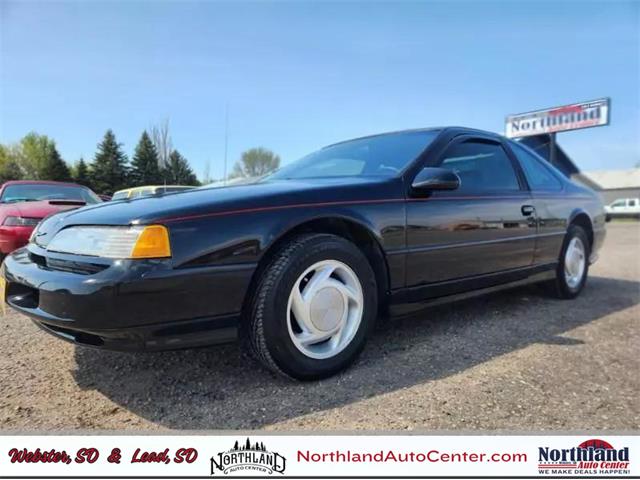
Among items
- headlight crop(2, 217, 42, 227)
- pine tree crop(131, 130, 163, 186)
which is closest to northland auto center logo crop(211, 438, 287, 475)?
headlight crop(2, 217, 42, 227)

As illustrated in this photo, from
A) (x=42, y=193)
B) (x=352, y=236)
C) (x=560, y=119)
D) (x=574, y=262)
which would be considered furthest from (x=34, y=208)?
(x=560, y=119)

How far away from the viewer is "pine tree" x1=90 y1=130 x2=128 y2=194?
55.4 ft

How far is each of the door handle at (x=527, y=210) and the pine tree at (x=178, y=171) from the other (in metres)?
4.34

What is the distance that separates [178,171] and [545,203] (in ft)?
17.4

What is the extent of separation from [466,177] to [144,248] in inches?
83.1

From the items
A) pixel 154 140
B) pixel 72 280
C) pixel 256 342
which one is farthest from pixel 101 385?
pixel 154 140

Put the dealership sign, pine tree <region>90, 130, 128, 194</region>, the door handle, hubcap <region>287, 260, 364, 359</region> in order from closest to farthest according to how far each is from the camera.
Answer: hubcap <region>287, 260, 364, 359</region> < the door handle < pine tree <region>90, 130, 128, 194</region> < the dealership sign

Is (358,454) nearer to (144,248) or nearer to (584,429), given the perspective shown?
(584,429)

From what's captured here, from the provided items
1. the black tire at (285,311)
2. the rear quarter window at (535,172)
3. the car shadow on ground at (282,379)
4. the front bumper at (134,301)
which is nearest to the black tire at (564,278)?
the rear quarter window at (535,172)

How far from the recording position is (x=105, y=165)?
19.1 m

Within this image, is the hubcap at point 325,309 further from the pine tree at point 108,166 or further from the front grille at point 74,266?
the pine tree at point 108,166

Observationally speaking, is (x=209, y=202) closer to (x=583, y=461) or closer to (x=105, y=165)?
(x=583, y=461)

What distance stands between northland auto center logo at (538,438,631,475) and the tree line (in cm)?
489

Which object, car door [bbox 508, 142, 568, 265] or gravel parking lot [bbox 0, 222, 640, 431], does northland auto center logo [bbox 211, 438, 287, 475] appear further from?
car door [bbox 508, 142, 568, 265]
